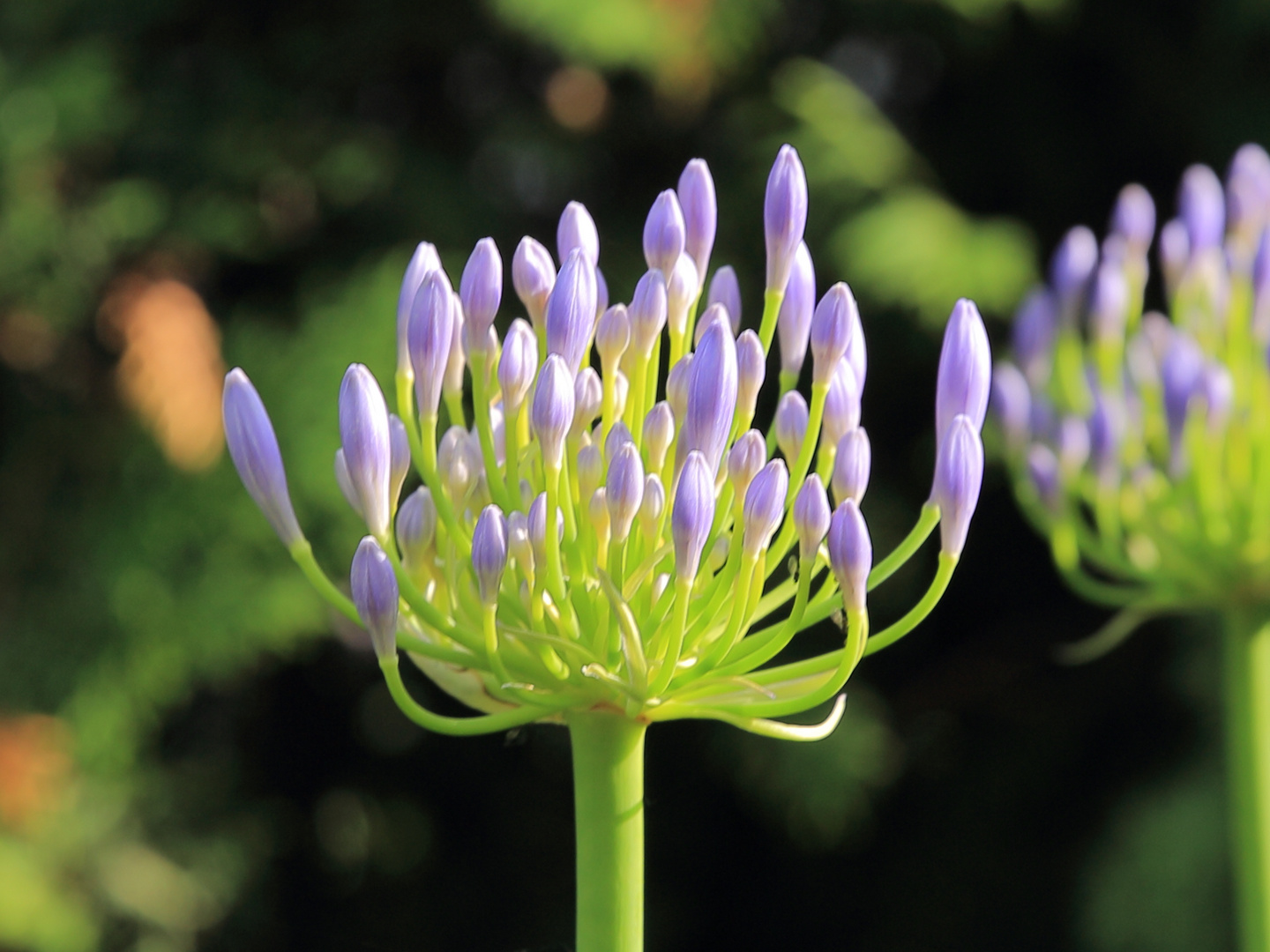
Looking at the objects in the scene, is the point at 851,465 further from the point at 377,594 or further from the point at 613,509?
the point at 377,594

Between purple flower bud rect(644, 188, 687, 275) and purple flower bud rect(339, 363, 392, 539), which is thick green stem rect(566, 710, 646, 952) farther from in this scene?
purple flower bud rect(644, 188, 687, 275)

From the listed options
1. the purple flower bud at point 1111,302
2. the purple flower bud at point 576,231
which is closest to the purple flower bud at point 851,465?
the purple flower bud at point 576,231

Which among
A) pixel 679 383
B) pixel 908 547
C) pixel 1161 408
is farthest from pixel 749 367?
pixel 1161 408

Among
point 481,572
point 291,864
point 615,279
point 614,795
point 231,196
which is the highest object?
point 231,196

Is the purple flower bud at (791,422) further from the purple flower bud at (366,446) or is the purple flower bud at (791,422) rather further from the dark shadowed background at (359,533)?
the dark shadowed background at (359,533)

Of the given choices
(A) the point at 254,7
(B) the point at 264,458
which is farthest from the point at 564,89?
(B) the point at 264,458

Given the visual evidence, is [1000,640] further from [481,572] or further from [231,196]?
[481,572]
